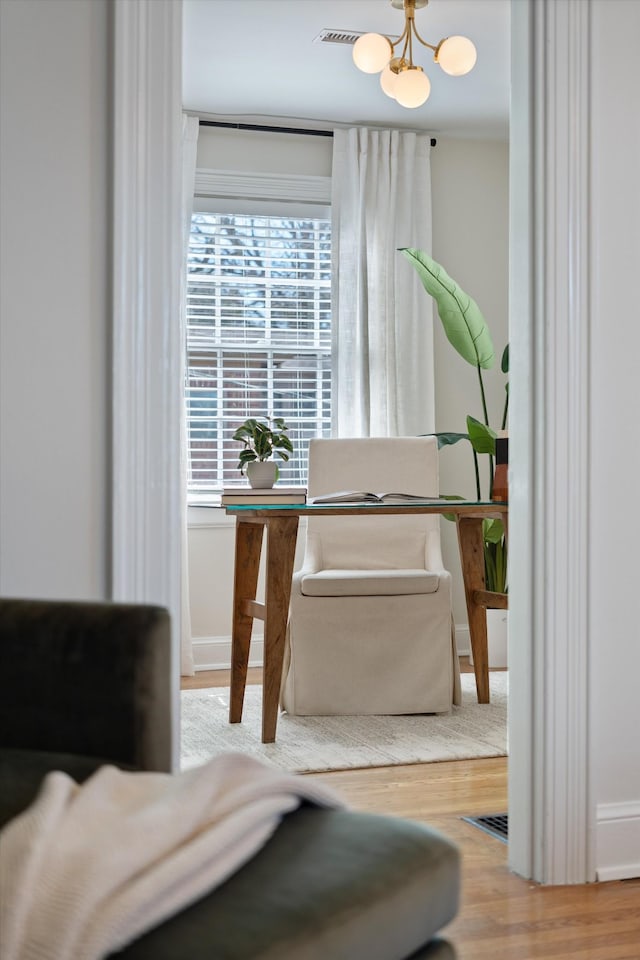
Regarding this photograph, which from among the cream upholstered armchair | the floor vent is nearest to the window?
the cream upholstered armchair

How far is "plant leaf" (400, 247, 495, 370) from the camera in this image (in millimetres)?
4805

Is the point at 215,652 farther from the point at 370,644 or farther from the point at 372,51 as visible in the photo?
the point at 372,51

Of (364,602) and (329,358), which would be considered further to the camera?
(329,358)

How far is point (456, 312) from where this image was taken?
191 inches

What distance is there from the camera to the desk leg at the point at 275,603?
11.2ft

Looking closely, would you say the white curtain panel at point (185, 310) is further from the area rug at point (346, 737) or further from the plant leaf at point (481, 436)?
the plant leaf at point (481, 436)
